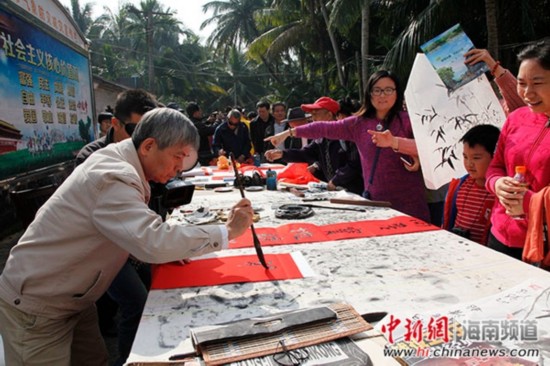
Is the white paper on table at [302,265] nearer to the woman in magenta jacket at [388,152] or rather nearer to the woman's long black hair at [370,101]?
the woman in magenta jacket at [388,152]

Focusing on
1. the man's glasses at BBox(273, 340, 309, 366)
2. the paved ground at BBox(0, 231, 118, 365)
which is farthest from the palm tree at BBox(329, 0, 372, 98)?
the man's glasses at BBox(273, 340, 309, 366)

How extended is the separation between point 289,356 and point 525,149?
1.39 metres

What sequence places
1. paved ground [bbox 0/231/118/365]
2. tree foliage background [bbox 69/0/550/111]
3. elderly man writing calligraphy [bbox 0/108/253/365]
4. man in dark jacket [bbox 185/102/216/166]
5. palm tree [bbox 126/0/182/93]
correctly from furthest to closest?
palm tree [bbox 126/0/182/93], tree foliage background [bbox 69/0/550/111], man in dark jacket [bbox 185/102/216/166], paved ground [bbox 0/231/118/365], elderly man writing calligraphy [bbox 0/108/253/365]

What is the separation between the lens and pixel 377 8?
40.9 ft

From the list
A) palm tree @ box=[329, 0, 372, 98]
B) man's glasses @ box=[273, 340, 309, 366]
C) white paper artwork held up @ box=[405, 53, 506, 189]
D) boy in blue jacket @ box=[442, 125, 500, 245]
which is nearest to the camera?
man's glasses @ box=[273, 340, 309, 366]

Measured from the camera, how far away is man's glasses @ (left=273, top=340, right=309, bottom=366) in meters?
0.96

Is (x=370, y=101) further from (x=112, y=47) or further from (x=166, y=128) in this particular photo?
(x=112, y=47)

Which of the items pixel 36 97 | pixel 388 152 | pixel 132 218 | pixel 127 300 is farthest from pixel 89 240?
pixel 36 97

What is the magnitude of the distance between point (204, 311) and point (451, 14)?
9.69 m

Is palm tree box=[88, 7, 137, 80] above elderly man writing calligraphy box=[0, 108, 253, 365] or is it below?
above

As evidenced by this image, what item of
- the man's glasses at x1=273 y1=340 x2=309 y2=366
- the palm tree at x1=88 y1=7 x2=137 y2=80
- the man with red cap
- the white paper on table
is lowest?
the man's glasses at x1=273 y1=340 x2=309 y2=366

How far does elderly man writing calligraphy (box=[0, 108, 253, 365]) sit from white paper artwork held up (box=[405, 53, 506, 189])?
59.6 inches

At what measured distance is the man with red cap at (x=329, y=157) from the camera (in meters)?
3.44

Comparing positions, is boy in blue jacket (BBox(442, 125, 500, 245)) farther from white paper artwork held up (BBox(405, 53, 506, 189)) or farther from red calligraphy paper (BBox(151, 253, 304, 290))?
red calligraphy paper (BBox(151, 253, 304, 290))
